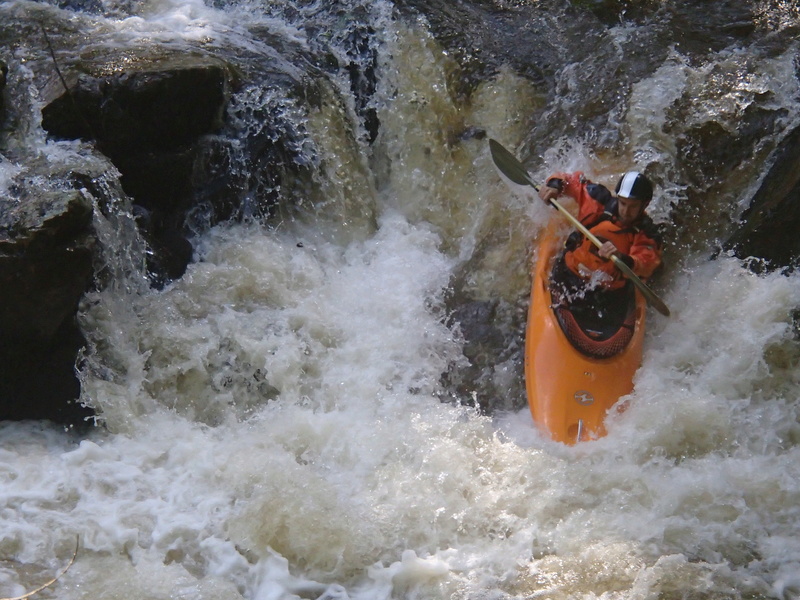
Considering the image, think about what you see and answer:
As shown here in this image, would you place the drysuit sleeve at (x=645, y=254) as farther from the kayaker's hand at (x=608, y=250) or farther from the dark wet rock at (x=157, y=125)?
the dark wet rock at (x=157, y=125)

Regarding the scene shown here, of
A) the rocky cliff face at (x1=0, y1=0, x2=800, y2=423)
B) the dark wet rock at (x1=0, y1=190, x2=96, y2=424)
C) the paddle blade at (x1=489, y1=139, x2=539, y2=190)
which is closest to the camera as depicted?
the dark wet rock at (x1=0, y1=190, x2=96, y2=424)

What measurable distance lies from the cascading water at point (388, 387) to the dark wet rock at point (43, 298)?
134 mm

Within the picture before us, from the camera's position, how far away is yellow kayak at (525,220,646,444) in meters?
3.79

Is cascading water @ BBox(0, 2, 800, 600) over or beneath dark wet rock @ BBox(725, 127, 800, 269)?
beneath

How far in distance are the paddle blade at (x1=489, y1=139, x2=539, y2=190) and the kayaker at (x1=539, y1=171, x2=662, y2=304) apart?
236 mm

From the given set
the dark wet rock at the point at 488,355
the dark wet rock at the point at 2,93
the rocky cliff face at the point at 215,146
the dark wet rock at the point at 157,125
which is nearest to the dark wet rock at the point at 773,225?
the rocky cliff face at the point at 215,146

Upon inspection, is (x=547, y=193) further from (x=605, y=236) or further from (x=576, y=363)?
(x=576, y=363)

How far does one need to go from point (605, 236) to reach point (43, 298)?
2.74 metres

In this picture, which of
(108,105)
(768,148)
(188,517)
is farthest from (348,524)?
(768,148)

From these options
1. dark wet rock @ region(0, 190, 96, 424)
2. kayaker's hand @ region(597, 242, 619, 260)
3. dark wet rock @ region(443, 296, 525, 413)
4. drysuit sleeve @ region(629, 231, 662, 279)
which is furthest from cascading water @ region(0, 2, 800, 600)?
kayaker's hand @ region(597, 242, 619, 260)

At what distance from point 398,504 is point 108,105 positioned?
2643mm

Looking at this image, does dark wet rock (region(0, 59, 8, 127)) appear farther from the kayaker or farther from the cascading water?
the kayaker

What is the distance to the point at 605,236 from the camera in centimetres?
410

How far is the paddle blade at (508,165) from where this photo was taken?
4.54m
